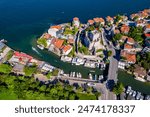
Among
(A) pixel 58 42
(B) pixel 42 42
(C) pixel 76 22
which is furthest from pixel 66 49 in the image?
(C) pixel 76 22

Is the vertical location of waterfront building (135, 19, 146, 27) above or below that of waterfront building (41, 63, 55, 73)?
above

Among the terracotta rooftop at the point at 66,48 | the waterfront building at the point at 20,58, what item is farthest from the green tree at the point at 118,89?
the waterfront building at the point at 20,58

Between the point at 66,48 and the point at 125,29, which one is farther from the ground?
the point at 125,29

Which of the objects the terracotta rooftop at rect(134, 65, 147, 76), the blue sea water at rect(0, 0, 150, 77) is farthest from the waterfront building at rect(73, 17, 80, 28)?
the terracotta rooftop at rect(134, 65, 147, 76)

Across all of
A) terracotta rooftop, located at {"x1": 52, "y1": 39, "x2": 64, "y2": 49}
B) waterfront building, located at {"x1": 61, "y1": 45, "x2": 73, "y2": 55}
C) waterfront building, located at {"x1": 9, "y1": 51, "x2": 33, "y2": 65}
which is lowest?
waterfront building, located at {"x1": 9, "y1": 51, "x2": 33, "y2": 65}

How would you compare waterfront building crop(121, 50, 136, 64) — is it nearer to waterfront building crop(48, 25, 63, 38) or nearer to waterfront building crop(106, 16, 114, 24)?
waterfront building crop(48, 25, 63, 38)

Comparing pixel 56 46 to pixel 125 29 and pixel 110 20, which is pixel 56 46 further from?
pixel 110 20
